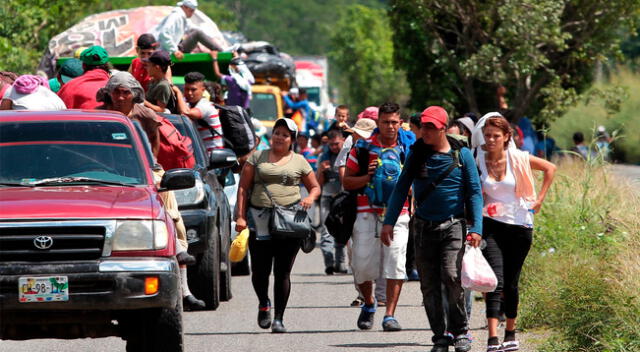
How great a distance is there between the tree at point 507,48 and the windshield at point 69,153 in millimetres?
17157

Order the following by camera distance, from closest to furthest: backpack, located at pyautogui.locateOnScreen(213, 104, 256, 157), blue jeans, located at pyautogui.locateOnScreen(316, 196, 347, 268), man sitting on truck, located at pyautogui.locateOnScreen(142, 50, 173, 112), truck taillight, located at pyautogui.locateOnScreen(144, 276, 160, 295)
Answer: truck taillight, located at pyautogui.locateOnScreen(144, 276, 160, 295), man sitting on truck, located at pyautogui.locateOnScreen(142, 50, 173, 112), backpack, located at pyautogui.locateOnScreen(213, 104, 256, 157), blue jeans, located at pyautogui.locateOnScreen(316, 196, 347, 268)

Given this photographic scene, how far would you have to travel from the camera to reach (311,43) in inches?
6393

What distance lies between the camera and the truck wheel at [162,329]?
8.15 metres

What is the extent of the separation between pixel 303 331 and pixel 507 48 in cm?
1647

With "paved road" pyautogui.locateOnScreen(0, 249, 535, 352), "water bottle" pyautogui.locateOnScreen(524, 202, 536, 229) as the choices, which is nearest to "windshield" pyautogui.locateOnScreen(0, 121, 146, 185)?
"paved road" pyautogui.locateOnScreen(0, 249, 535, 352)

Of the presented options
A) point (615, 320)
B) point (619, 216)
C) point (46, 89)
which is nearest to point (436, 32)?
point (619, 216)

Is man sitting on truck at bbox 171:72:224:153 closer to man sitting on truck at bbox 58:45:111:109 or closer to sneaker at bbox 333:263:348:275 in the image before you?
man sitting on truck at bbox 58:45:111:109

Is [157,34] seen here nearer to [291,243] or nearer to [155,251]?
[291,243]

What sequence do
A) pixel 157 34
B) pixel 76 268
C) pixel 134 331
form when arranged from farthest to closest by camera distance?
pixel 157 34 → pixel 134 331 → pixel 76 268

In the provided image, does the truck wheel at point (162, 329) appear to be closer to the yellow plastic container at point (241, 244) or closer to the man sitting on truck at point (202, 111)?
the yellow plastic container at point (241, 244)

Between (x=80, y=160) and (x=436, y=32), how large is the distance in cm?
1973

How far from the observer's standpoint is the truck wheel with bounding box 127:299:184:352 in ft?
26.8

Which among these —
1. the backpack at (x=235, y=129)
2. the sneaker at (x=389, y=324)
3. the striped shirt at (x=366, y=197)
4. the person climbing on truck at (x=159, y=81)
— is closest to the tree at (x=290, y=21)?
the backpack at (x=235, y=129)

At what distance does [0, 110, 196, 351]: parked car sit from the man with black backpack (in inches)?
102
